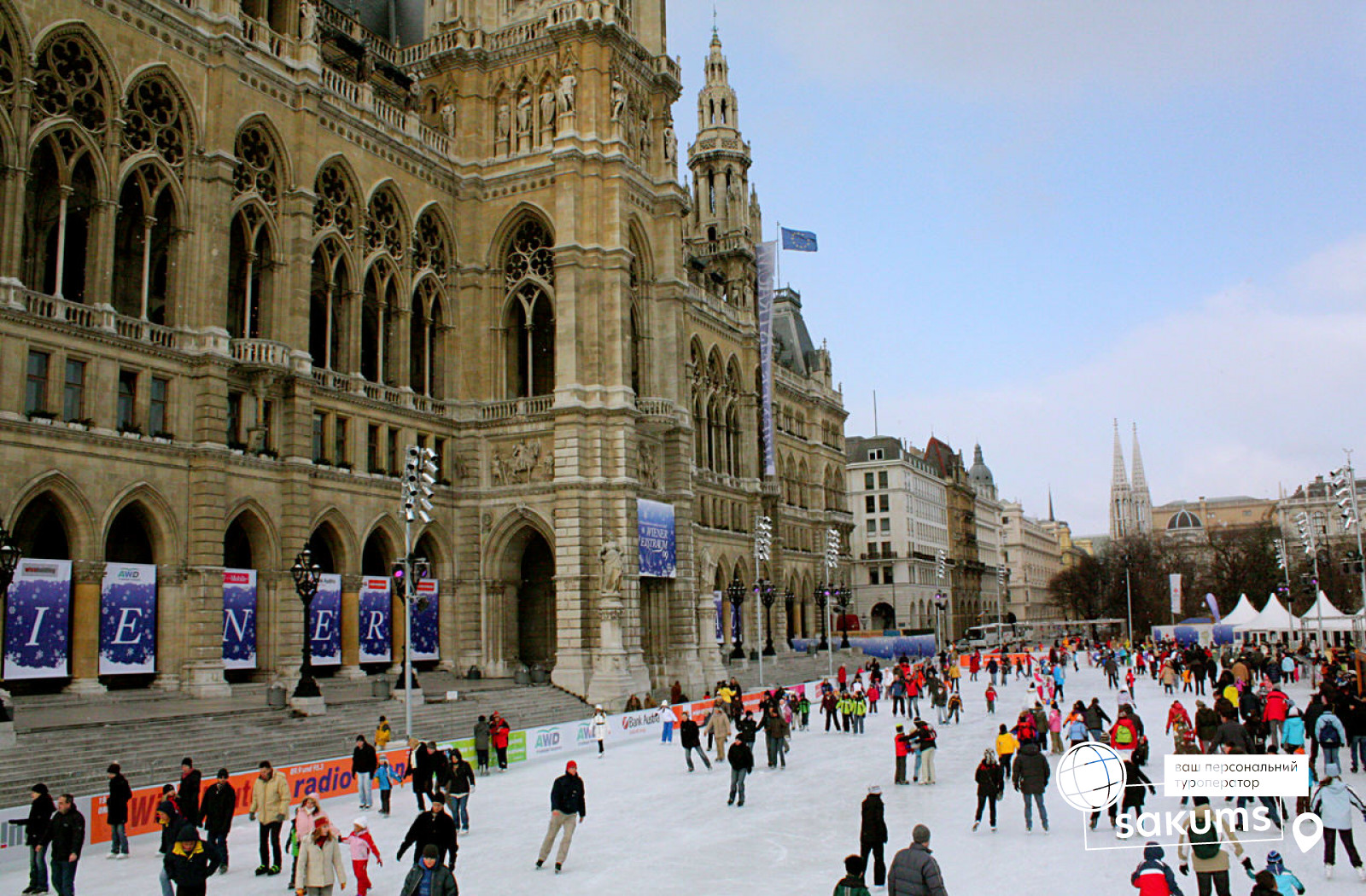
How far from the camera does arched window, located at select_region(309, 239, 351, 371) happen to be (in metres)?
38.9

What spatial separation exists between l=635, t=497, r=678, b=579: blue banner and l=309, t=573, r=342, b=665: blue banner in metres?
11.9

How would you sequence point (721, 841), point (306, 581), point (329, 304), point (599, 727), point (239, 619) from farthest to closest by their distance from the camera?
point (329, 304) → point (239, 619) → point (599, 727) → point (306, 581) → point (721, 841)

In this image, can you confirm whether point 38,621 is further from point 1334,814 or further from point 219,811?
point 1334,814

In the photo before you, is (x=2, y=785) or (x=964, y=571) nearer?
(x=2, y=785)

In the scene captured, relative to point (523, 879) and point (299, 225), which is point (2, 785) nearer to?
point (523, 879)

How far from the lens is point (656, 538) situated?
45812mm

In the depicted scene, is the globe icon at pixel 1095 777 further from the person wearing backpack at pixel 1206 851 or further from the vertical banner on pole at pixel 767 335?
the vertical banner on pole at pixel 767 335

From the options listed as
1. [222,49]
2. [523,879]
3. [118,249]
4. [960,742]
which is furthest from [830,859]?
[222,49]

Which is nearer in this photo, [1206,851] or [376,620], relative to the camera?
[1206,851]

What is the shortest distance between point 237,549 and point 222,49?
50.7 ft

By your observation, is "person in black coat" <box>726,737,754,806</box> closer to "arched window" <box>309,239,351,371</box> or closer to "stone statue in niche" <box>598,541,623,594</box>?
"stone statue in niche" <box>598,541,623,594</box>

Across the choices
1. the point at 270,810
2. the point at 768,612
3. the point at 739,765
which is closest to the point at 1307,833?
the point at 739,765

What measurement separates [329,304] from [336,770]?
19763 millimetres

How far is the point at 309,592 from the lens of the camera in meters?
27.7
